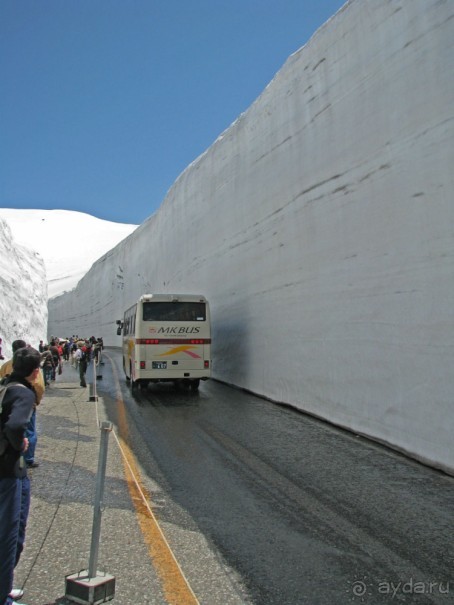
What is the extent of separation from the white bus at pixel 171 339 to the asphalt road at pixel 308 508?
4.52m

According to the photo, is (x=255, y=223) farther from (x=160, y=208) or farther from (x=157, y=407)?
(x=160, y=208)

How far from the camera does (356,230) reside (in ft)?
27.4

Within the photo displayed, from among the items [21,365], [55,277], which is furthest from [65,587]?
[55,277]

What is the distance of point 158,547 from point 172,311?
10142 millimetres

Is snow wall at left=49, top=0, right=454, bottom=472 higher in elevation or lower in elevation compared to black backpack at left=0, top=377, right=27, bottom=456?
higher

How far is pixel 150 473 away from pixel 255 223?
8987 mm

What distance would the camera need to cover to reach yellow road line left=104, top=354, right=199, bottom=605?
10.1ft

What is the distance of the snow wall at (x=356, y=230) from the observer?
6.38 metres

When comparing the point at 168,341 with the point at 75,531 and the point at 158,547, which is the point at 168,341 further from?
the point at 158,547

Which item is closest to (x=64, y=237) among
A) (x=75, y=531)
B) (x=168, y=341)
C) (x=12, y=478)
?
(x=168, y=341)

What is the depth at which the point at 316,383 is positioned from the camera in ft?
32.1

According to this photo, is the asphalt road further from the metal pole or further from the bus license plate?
Result: the bus license plate

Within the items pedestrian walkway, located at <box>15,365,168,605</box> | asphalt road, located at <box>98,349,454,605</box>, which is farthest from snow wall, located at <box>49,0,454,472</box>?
pedestrian walkway, located at <box>15,365,168,605</box>

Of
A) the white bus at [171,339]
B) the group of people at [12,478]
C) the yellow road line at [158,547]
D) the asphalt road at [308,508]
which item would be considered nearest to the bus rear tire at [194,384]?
the white bus at [171,339]
